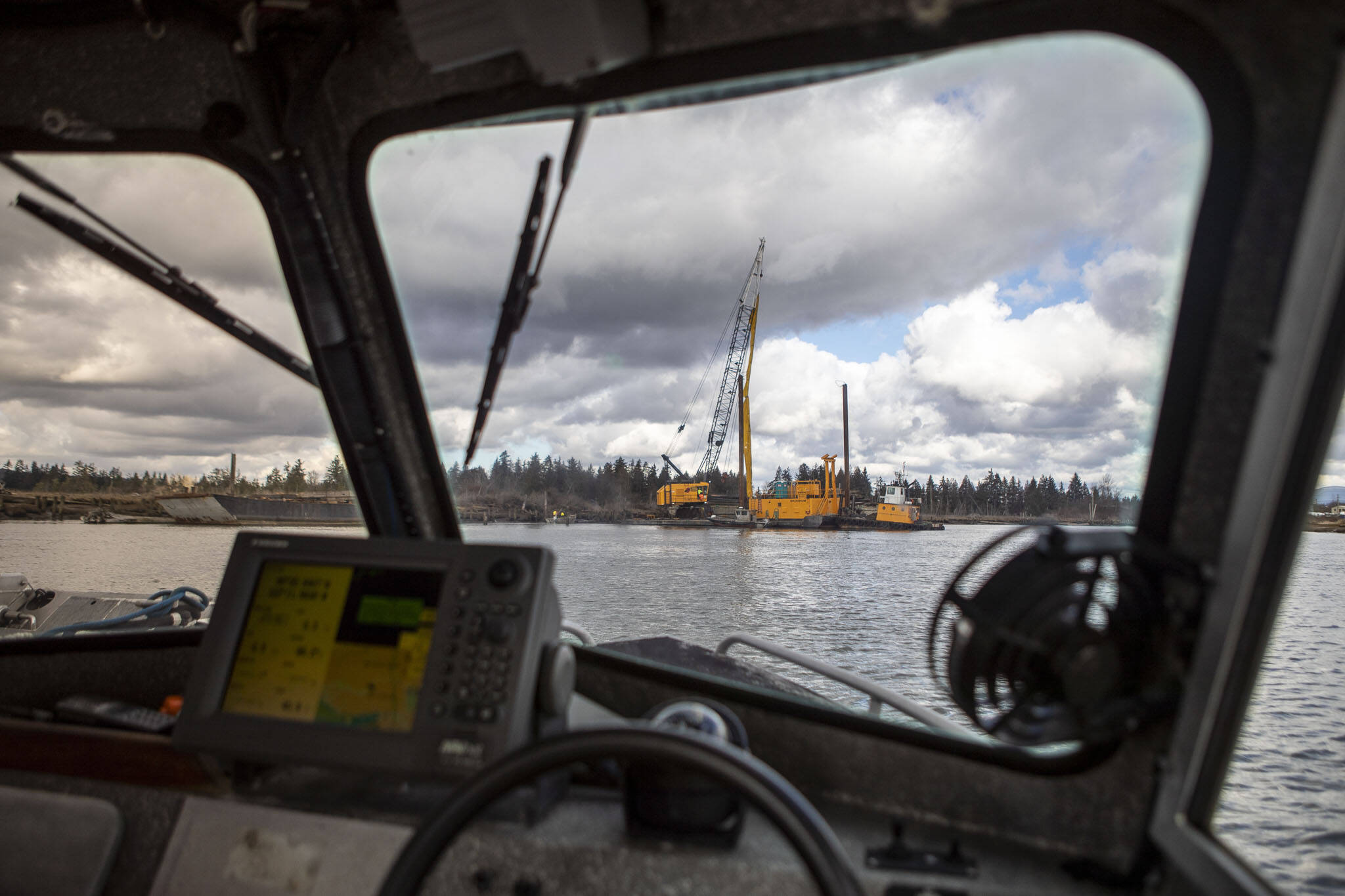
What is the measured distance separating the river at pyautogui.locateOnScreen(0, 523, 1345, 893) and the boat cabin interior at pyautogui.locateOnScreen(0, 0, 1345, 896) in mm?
110

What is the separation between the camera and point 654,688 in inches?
58.3

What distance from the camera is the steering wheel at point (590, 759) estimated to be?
0.71 meters

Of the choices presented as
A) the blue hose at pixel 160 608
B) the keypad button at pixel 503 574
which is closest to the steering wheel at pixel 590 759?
the keypad button at pixel 503 574

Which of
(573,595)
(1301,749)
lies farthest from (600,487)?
(1301,749)

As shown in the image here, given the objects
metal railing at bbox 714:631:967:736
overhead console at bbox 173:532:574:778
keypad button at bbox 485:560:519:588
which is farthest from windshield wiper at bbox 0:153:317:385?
metal railing at bbox 714:631:967:736

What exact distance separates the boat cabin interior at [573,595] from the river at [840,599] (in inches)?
4.3

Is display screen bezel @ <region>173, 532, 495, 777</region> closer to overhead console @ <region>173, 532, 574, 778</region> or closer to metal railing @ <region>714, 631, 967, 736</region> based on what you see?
overhead console @ <region>173, 532, 574, 778</region>

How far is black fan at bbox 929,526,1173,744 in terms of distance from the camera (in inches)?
37.4

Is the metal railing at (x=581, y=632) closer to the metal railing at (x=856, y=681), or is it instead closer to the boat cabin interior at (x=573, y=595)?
the boat cabin interior at (x=573, y=595)

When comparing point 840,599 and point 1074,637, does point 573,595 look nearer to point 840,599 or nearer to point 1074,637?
point 1074,637

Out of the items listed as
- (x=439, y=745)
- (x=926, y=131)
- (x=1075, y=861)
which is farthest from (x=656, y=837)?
(x=926, y=131)

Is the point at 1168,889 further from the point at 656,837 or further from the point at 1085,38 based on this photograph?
the point at 1085,38

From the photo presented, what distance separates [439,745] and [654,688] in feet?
1.70

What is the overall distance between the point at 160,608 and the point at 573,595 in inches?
55.7
